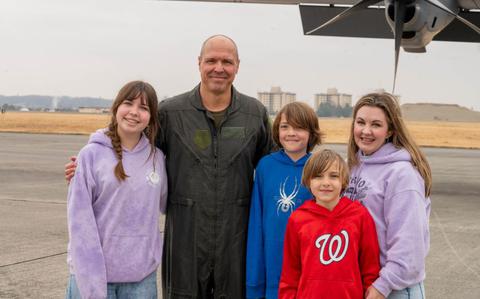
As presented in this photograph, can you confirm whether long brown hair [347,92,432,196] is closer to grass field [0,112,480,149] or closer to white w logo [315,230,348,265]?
white w logo [315,230,348,265]

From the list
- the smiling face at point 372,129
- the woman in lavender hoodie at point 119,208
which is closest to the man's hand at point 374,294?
the smiling face at point 372,129

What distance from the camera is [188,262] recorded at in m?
3.31

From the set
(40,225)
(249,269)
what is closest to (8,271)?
(40,225)

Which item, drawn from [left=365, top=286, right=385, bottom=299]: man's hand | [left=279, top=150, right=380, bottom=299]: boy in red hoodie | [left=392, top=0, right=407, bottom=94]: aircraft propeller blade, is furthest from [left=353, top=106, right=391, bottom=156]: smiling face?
[left=392, top=0, right=407, bottom=94]: aircraft propeller blade

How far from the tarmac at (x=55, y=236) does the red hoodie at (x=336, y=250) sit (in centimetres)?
262

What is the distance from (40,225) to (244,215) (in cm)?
552

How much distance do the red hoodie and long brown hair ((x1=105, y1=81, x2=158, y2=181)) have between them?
1.01 meters

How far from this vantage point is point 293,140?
3.19m

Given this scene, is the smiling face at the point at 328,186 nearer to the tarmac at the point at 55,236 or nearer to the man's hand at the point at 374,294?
the man's hand at the point at 374,294

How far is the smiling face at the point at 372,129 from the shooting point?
2.93 metres

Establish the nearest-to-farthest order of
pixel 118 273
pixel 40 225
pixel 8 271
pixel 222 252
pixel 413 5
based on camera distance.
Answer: pixel 118 273, pixel 222 252, pixel 8 271, pixel 40 225, pixel 413 5

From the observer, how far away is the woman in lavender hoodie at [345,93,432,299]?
2688 mm

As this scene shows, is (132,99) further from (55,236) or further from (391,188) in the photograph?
(55,236)

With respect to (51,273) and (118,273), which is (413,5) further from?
(118,273)
